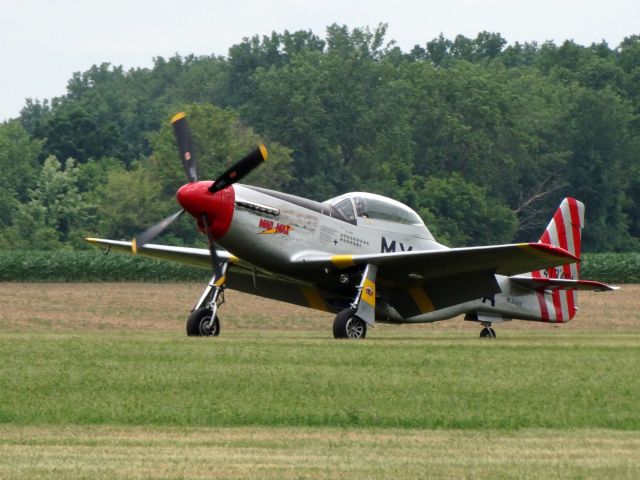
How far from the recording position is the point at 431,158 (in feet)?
295

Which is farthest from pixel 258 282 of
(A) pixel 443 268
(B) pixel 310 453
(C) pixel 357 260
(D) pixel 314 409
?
(B) pixel 310 453

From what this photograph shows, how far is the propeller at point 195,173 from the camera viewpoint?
872 inches

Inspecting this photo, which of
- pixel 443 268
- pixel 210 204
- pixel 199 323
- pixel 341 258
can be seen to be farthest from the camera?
pixel 443 268

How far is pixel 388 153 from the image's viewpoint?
87062 mm

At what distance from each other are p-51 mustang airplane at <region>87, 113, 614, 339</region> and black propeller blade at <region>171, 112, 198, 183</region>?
0.02 m

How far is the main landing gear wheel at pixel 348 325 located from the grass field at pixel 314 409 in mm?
1052

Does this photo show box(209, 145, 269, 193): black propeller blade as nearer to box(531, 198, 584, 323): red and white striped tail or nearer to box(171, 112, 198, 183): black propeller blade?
box(171, 112, 198, 183): black propeller blade

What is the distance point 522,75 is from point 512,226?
116 feet

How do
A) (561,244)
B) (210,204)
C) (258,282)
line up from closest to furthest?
(210,204) → (258,282) → (561,244)

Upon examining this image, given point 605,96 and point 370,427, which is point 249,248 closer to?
point 370,427

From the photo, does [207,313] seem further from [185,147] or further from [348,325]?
[185,147]

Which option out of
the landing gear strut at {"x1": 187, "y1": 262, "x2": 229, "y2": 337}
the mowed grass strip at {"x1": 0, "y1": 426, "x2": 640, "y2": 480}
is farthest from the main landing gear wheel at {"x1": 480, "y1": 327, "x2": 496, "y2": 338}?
the mowed grass strip at {"x1": 0, "y1": 426, "x2": 640, "y2": 480}

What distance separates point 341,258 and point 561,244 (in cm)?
556

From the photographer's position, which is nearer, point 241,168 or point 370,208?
point 241,168
